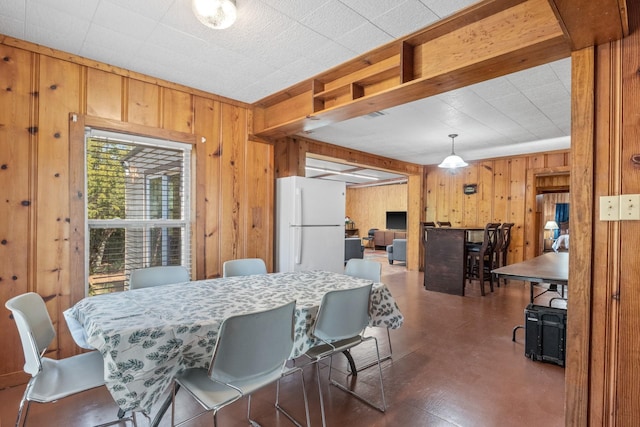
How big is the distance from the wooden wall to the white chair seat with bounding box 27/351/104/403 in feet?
36.2

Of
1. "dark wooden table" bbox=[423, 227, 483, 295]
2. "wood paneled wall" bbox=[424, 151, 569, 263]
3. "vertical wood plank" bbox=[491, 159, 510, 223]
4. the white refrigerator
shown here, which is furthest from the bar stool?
the white refrigerator

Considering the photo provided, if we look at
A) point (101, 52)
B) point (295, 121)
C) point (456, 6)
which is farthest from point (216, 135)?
point (456, 6)

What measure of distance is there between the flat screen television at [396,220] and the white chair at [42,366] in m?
10.6

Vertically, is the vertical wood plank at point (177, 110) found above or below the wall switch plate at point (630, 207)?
above

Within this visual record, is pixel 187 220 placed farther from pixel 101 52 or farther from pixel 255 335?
pixel 255 335

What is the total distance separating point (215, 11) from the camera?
6.13 feet

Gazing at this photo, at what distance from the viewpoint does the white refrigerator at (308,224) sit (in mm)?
3783

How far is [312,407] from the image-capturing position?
2.11 meters

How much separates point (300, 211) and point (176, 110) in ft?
5.49

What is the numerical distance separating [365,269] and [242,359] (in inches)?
65.2

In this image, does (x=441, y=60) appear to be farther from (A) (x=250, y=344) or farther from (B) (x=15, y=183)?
(B) (x=15, y=183)

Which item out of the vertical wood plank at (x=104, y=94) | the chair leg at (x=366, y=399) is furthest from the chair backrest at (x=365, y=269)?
the vertical wood plank at (x=104, y=94)

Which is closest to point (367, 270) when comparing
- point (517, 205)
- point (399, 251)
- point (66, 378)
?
point (66, 378)

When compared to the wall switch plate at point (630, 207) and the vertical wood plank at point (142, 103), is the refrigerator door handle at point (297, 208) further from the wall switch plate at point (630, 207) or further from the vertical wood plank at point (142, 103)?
the wall switch plate at point (630, 207)
